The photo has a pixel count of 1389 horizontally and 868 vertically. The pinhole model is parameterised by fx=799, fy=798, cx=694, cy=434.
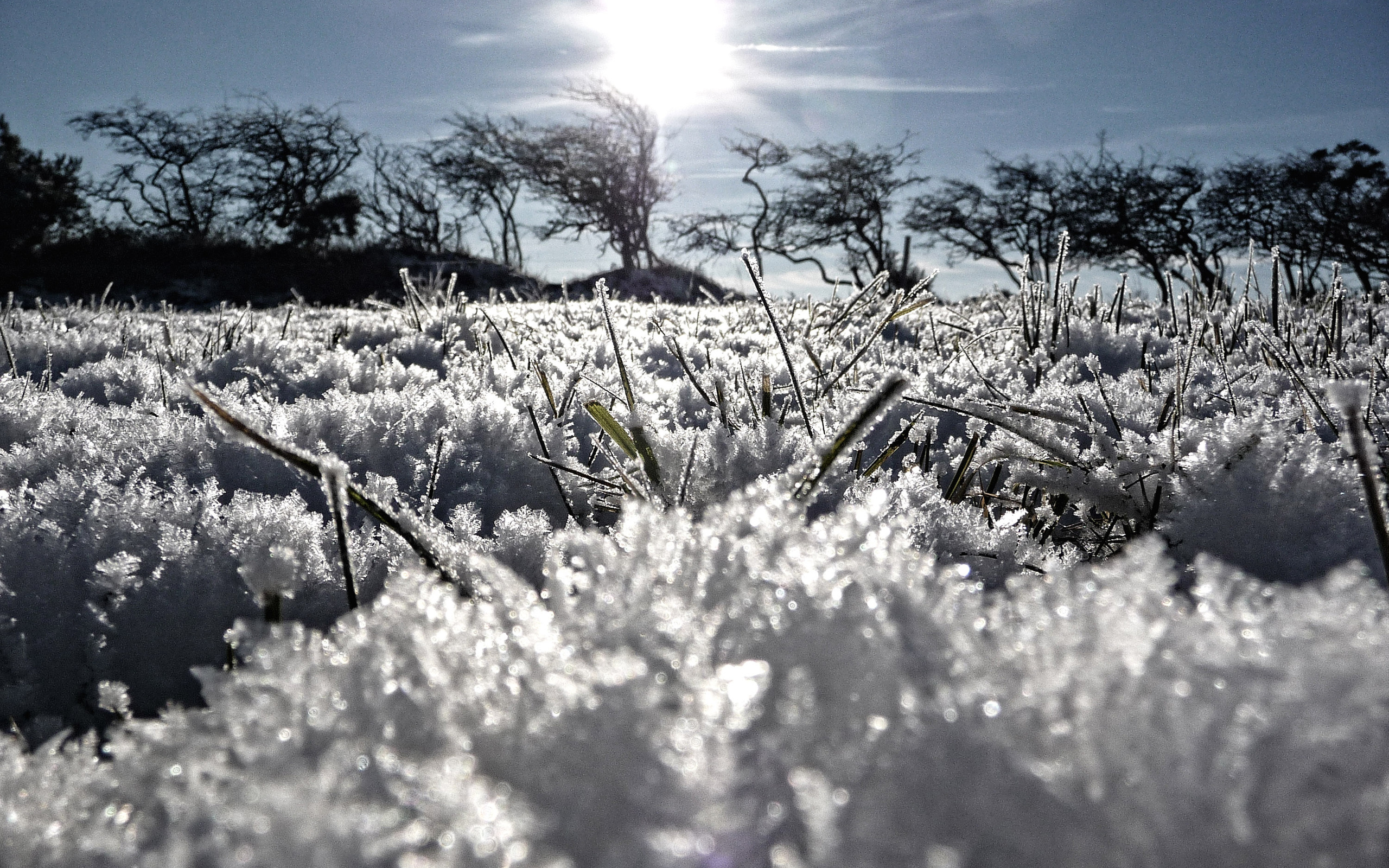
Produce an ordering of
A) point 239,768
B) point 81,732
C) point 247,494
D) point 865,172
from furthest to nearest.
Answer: point 865,172 < point 247,494 < point 81,732 < point 239,768

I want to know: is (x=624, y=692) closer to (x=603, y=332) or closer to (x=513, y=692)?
(x=513, y=692)

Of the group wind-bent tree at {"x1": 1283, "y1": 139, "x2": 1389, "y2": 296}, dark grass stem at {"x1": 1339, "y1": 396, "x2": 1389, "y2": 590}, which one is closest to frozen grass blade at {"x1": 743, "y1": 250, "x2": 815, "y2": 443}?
dark grass stem at {"x1": 1339, "y1": 396, "x2": 1389, "y2": 590}

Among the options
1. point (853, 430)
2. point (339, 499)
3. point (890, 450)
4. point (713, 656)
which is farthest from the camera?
point (890, 450)

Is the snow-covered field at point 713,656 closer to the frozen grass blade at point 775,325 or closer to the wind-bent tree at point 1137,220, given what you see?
the frozen grass blade at point 775,325

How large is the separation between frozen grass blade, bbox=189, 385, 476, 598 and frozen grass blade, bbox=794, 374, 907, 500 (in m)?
0.40

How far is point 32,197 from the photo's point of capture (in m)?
19.2

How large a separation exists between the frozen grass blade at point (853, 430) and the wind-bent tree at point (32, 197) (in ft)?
80.8

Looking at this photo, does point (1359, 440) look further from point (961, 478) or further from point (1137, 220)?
point (1137, 220)

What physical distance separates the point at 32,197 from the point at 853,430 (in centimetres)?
2508

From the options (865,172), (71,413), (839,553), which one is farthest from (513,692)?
(865,172)

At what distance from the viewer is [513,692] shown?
1.69 feet

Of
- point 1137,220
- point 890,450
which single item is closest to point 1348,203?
point 1137,220

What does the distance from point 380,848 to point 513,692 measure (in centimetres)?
14

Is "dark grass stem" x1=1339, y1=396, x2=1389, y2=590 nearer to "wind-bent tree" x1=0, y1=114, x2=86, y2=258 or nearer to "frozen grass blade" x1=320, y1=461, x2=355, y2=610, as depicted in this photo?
"frozen grass blade" x1=320, y1=461, x2=355, y2=610
